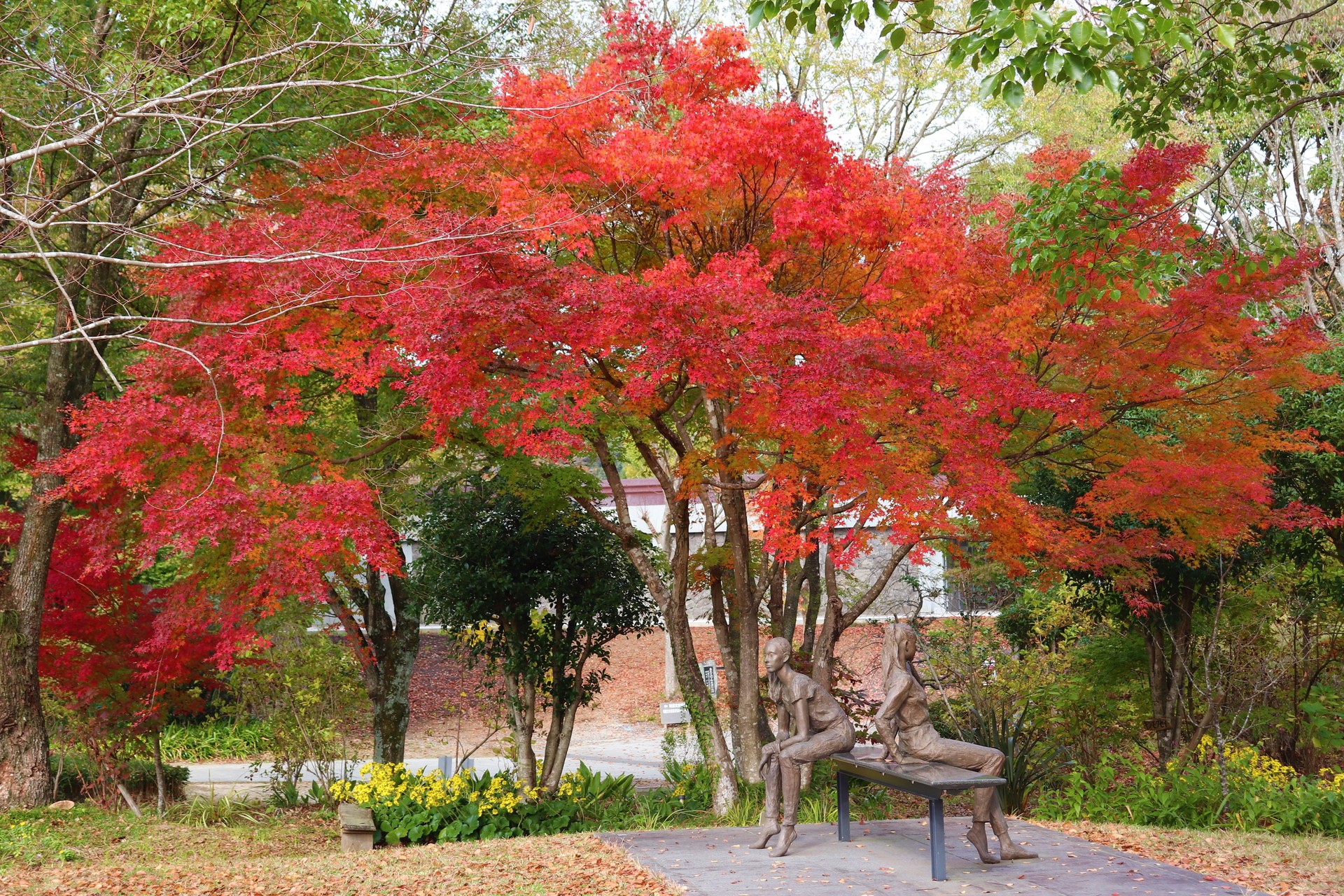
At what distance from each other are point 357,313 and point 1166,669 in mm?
8752

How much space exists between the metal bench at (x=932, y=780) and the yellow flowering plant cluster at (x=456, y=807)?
144 inches

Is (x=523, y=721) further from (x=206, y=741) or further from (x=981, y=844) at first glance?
A: (x=206, y=741)

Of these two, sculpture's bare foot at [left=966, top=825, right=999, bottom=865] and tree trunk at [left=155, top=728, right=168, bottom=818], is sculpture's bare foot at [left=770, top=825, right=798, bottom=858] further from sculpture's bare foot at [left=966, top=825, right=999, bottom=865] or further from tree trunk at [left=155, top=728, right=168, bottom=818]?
tree trunk at [left=155, top=728, right=168, bottom=818]

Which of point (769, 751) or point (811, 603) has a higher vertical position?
point (811, 603)

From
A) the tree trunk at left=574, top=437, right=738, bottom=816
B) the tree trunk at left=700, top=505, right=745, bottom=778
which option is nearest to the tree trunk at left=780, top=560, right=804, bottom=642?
the tree trunk at left=700, top=505, right=745, bottom=778

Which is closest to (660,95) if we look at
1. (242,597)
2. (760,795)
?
(242,597)

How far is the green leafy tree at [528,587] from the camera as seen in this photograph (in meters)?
10.2

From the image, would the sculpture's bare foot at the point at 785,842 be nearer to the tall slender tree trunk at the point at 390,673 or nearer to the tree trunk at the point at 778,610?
the tree trunk at the point at 778,610

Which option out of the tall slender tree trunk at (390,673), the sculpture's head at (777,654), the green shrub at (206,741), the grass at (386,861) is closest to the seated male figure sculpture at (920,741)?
the sculpture's head at (777,654)

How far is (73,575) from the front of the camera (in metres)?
10.3

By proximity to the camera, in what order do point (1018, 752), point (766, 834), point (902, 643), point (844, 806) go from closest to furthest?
point (902, 643)
point (766, 834)
point (844, 806)
point (1018, 752)

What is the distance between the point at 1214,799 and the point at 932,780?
3.94m

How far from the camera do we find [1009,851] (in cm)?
652

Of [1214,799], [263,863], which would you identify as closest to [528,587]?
[263,863]
